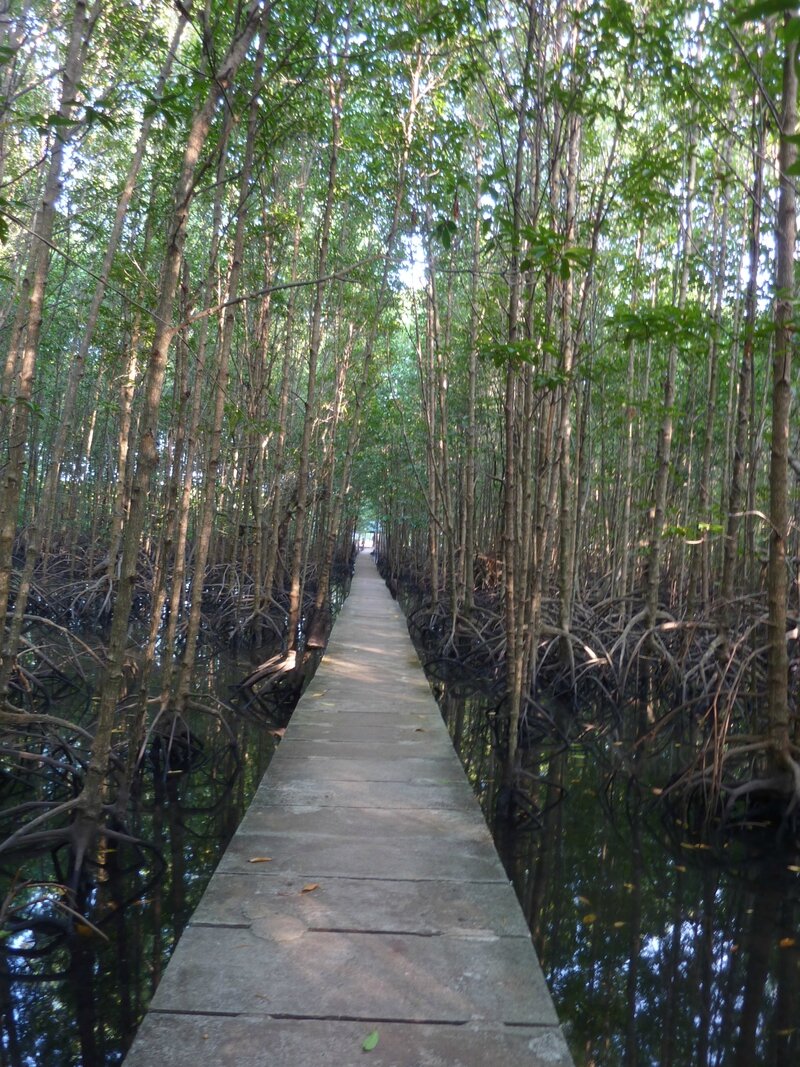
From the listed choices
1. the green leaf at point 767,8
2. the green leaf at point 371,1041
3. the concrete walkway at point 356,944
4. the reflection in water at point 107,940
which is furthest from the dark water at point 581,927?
the green leaf at point 767,8

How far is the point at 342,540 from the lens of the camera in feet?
95.9

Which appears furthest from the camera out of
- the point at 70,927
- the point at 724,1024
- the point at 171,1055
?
the point at 70,927

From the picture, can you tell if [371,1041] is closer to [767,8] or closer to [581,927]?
[581,927]

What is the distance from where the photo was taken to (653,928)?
4164 millimetres

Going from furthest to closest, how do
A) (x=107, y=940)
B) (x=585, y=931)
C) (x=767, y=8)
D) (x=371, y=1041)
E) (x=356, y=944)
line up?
1. (x=585, y=931)
2. (x=107, y=940)
3. (x=356, y=944)
4. (x=371, y=1041)
5. (x=767, y=8)

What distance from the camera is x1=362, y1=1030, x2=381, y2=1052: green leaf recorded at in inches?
90.2

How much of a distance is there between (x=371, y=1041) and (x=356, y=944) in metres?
0.57

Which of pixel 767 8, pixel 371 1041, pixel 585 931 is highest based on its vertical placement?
pixel 767 8

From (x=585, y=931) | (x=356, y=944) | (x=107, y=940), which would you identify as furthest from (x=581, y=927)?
(x=107, y=940)

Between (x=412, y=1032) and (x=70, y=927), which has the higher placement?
(x=412, y=1032)

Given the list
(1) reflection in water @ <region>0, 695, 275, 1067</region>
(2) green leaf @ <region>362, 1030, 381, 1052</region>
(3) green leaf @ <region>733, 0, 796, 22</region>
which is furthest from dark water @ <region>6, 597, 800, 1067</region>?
(3) green leaf @ <region>733, 0, 796, 22</region>

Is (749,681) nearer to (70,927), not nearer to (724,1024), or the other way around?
(724,1024)

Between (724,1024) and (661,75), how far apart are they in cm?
555

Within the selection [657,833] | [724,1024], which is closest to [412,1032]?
[724,1024]
